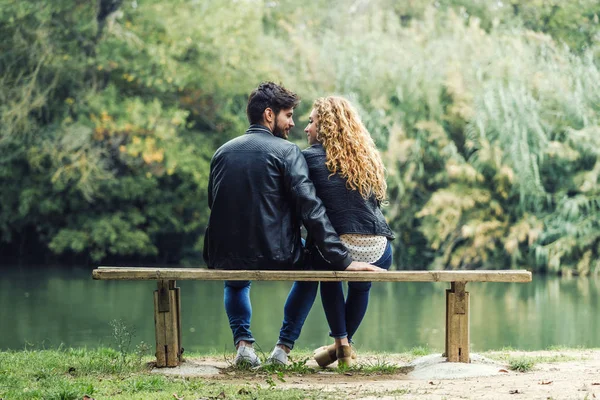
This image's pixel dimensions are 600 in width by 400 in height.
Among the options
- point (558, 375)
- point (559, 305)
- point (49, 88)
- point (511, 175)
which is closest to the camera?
point (558, 375)

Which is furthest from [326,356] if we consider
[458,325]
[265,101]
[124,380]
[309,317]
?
[309,317]

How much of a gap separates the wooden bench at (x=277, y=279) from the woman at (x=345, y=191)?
0.84 feet

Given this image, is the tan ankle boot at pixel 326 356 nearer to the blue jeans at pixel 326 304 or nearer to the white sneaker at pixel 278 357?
the blue jeans at pixel 326 304

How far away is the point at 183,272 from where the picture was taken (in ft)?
16.9

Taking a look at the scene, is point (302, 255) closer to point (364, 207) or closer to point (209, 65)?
point (364, 207)

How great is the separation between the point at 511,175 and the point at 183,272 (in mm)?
12907

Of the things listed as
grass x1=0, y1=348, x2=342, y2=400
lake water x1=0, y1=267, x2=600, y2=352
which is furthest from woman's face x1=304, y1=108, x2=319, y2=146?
lake water x1=0, y1=267, x2=600, y2=352

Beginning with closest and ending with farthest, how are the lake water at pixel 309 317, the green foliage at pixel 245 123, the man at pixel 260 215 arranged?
the man at pixel 260 215, the lake water at pixel 309 317, the green foliage at pixel 245 123

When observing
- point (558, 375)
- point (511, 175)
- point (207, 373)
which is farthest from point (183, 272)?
point (511, 175)

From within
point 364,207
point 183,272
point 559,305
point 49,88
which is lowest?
point 559,305

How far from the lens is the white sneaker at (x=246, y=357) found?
5297 millimetres

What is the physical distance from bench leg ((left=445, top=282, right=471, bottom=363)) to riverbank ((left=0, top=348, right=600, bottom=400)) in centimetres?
10

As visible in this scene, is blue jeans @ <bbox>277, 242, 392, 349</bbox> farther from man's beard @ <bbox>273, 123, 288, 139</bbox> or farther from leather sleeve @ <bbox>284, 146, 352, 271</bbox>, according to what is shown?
man's beard @ <bbox>273, 123, 288, 139</bbox>

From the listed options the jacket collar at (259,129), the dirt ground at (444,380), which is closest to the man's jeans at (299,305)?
the dirt ground at (444,380)
